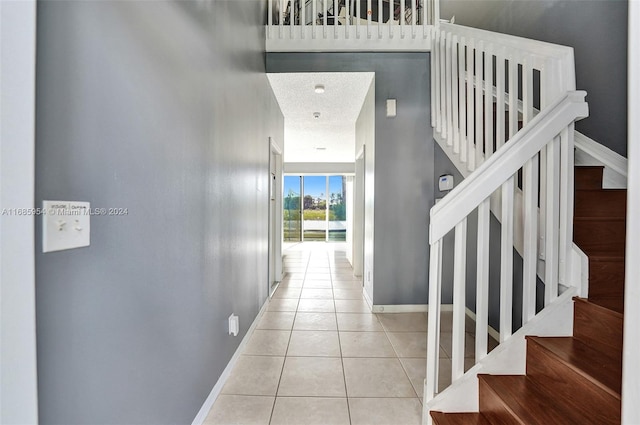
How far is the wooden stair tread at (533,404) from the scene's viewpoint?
3.44 feet

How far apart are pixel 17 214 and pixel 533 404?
1.77 m

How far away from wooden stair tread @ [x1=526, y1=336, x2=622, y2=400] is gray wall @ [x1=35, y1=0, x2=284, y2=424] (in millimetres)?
1642

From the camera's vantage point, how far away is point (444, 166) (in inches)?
119

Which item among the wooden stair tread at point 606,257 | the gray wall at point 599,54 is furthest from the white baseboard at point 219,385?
the gray wall at point 599,54

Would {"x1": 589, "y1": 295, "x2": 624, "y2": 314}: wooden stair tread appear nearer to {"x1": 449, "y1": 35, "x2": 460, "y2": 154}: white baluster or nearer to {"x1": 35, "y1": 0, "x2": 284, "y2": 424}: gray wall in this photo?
{"x1": 449, "y1": 35, "x2": 460, "y2": 154}: white baluster

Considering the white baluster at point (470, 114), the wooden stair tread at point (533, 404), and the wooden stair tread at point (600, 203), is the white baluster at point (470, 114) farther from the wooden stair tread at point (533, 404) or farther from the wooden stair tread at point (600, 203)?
the wooden stair tread at point (533, 404)

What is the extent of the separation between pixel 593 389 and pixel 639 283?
36.9 inches

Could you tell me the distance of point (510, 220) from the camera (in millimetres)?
1373

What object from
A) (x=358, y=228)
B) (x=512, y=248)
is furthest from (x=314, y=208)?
(x=512, y=248)

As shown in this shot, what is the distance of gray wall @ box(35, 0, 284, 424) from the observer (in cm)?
72

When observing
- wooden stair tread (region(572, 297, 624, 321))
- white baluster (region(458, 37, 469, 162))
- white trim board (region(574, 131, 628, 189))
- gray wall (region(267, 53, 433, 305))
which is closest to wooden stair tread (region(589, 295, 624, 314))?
wooden stair tread (region(572, 297, 624, 321))

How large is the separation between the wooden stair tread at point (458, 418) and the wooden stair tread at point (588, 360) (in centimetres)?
42

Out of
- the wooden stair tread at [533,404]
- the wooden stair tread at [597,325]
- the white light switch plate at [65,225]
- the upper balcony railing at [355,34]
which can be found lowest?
the wooden stair tread at [533,404]

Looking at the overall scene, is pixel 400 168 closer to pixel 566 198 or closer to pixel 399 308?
pixel 399 308
